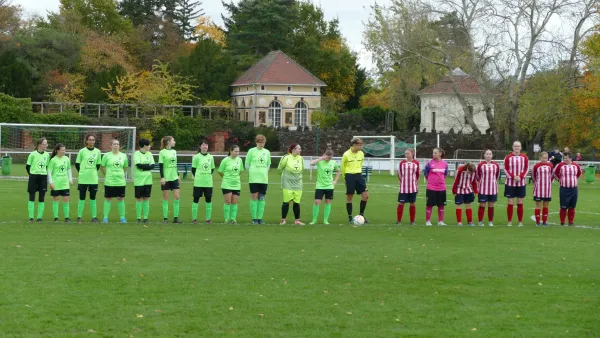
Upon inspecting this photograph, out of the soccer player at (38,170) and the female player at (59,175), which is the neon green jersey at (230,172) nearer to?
the female player at (59,175)

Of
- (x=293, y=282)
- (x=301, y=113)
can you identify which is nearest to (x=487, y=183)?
(x=293, y=282)

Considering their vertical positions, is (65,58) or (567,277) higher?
(65,58)

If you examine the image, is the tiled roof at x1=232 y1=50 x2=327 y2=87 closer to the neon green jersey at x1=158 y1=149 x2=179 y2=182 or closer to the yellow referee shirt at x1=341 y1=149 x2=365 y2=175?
the yellow referee shirt at x1=341 y1=149 x2=365 y2=175

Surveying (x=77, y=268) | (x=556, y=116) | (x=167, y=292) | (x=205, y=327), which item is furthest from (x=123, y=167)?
(x=556, y=116)

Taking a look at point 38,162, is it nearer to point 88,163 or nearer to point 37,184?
point 37,184

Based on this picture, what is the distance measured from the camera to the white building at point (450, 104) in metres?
64.9

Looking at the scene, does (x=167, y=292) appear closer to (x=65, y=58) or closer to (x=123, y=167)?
(x=123, y=167)

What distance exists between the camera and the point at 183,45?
95625 mm

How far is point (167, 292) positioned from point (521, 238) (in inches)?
364

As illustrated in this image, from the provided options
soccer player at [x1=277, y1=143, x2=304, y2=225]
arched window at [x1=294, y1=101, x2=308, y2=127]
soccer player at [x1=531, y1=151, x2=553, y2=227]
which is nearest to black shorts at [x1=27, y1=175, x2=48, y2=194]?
soccer player at [x1=277, y1=143, x2=304, y2=225]

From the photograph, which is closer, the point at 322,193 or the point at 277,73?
the point at 322,193

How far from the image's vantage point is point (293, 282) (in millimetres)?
11664

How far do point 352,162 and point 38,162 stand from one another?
696cm

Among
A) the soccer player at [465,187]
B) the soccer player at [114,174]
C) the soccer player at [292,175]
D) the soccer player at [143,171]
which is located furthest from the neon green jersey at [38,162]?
the soccer player at [465,187]
